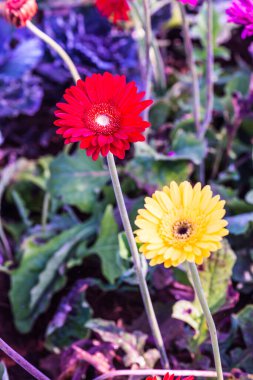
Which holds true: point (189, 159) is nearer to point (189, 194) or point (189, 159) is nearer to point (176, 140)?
point (176, 140)

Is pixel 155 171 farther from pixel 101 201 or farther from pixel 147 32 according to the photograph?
pixel 147 32

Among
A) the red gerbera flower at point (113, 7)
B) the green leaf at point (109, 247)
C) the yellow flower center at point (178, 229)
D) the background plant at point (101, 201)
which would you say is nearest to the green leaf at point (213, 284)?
the background plant at point (101, 201)

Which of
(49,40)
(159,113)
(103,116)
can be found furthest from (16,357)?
(159,113)

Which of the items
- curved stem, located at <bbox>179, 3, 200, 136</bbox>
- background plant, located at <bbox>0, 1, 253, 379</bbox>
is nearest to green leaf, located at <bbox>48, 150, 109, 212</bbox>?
background plant, located at <bbox>0, 1, 253, 379</bbox>

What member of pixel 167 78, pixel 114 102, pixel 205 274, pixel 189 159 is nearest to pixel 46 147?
pixel 167 78

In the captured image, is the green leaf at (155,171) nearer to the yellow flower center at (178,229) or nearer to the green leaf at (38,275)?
the green leaf at (38,275)

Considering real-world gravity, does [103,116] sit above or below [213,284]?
above
